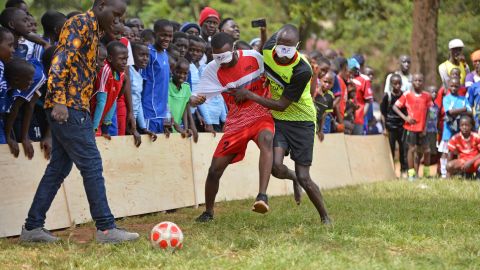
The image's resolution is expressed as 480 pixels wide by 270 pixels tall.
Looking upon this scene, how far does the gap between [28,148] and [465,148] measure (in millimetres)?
9647

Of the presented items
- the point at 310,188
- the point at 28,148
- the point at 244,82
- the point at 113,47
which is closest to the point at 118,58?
the point at 113,47

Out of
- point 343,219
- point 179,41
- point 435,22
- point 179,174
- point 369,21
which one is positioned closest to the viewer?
point 343,219

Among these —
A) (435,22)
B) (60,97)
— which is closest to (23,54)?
(60,97)

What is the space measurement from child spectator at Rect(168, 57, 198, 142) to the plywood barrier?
209 millimetres

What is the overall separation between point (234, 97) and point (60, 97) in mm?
2255

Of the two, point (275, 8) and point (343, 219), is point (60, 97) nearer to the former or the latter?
point (343, 219)

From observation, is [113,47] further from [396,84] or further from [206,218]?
[396,84]

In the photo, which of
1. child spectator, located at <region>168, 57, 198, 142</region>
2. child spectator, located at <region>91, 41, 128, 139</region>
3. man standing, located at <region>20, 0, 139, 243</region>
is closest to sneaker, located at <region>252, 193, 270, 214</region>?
man standing, located at <region>20, 0, 139, 243</region>

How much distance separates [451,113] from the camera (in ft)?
57.7

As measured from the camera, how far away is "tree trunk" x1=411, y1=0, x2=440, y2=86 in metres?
21.9

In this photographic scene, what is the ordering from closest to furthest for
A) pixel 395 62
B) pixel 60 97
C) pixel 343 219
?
pixel 60 97 → pixel 343 219 → pixel 395 62

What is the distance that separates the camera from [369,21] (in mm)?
30922

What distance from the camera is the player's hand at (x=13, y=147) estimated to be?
29.7 feet

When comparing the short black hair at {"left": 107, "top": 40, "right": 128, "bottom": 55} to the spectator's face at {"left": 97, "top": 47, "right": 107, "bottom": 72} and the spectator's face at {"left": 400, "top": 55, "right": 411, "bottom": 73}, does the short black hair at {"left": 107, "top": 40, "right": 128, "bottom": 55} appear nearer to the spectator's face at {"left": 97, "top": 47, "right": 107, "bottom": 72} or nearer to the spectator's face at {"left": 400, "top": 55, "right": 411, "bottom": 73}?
the spectator's face at {"left": 97, "top": 47, "right": 107, "bottom": 72}
